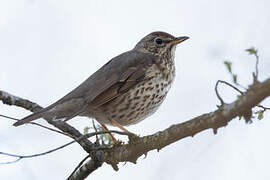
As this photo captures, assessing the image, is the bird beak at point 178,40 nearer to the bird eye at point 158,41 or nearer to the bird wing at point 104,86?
the bird eye at point 158,41

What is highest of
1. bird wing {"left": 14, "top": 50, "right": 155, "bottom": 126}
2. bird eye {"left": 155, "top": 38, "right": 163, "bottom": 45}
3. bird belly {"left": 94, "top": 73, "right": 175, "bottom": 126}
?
bird eye {"left": 155, "top": 38, "right": 163, "bottom": 45}

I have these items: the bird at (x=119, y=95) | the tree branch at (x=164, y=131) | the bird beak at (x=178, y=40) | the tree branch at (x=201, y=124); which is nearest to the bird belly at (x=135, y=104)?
the bird at (x=119, y=95)

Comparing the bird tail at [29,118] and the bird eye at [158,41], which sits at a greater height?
the bird eye at [158,41]

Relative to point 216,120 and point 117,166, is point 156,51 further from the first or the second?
point 216,120

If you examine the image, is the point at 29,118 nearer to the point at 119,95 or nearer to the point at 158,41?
the point at 119,95

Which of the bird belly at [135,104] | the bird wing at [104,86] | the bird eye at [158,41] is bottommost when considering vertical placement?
the bird belly at [135,104]

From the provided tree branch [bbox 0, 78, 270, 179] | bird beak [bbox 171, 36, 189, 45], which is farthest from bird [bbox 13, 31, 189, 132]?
bird beak [bbox 171, 36, 189, 45]

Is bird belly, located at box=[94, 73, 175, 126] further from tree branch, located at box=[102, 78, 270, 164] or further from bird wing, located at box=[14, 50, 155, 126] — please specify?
tree branch, located at box=[102, 78, 270, 164]

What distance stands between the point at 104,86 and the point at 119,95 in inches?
8.2

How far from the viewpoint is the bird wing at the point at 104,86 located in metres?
5.10

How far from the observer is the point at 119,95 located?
5.29 m

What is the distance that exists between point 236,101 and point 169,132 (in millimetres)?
718

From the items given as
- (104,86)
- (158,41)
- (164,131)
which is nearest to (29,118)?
(104,86)

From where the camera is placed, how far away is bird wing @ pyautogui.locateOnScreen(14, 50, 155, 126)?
5.10 metres
